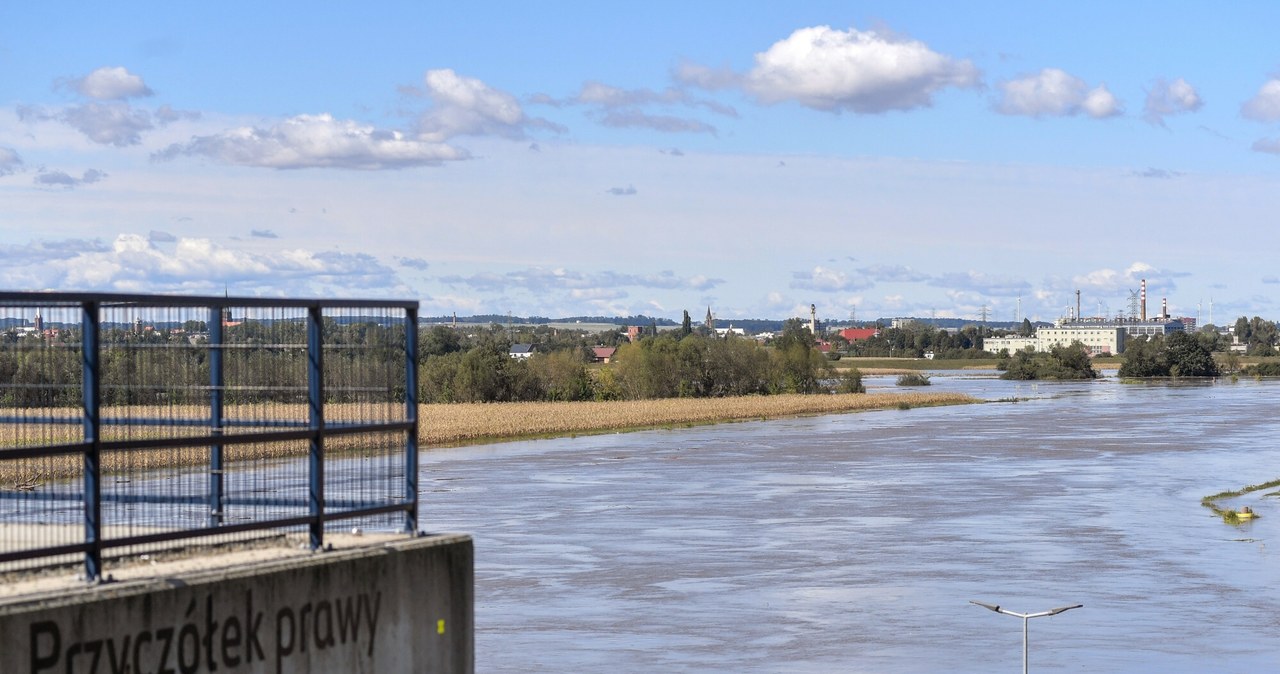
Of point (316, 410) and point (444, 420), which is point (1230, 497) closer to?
point (316, 410)

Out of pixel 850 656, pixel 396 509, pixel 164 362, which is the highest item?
pixel 164 362

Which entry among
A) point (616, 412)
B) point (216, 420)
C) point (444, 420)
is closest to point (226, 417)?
point (216, 420)

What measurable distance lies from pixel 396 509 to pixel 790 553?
1145 inches

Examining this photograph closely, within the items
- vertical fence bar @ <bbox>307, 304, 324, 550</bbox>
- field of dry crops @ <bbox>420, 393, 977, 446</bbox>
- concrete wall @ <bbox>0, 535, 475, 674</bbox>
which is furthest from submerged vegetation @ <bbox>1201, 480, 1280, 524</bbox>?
vertical fence bar @ <bbox>307, 304, 324, 550</bbox>

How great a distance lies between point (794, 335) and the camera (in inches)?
6240

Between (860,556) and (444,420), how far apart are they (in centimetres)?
6058

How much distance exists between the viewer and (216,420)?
12258mm

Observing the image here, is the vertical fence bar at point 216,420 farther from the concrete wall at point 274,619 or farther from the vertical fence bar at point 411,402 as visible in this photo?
the concrete wall at point 274,619

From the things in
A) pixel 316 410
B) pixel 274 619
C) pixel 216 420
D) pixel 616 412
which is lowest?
pixel 616 412

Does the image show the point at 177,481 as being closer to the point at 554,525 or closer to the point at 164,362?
the point at 164,362

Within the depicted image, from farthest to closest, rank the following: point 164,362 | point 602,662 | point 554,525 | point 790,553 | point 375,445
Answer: point 554,525, point 790,553, point 602,662, point 375,445, point 164,362

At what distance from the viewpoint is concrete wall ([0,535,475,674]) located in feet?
29.2

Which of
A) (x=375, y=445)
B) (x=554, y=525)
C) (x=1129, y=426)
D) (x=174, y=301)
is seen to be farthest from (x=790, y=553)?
(x=1129, y=426)

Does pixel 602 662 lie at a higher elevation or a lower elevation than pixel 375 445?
lower
